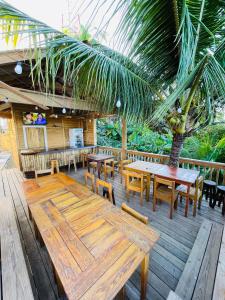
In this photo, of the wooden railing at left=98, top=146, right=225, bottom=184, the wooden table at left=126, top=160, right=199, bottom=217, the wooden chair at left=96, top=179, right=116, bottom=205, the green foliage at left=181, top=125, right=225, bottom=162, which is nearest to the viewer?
the wooden chair at left=96, top=179, right=116, bottom=205

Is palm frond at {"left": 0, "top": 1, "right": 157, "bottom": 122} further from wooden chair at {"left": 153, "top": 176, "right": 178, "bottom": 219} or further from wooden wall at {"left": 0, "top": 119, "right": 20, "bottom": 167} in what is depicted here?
wooden wall at {"left": 0, "top": 119, "right": 20, "bottom": 167}

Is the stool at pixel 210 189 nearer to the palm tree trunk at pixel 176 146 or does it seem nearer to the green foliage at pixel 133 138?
the palm tree trunk at pixel 176 146

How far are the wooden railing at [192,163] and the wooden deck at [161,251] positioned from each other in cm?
89

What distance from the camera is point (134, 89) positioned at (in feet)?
7.29

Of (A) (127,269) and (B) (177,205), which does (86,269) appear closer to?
(A) (127,269)

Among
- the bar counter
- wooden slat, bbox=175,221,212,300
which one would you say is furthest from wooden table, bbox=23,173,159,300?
the bar counter

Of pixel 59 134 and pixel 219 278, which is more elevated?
pixel 59 134

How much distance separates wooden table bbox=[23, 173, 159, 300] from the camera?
946 mm

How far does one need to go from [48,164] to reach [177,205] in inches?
188

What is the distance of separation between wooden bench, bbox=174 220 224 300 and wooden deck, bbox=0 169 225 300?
A: 12 millimetres

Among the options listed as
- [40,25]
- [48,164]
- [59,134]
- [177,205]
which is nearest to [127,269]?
[40,25]

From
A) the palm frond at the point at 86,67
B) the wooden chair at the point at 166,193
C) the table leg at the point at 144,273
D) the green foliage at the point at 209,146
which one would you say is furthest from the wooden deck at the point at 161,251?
the palm frond at the point at 86,67

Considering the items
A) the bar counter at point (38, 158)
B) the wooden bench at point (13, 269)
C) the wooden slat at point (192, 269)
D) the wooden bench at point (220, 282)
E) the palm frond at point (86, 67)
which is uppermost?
the palm frond at point (86, 67)

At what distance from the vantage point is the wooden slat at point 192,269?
4.73ft
